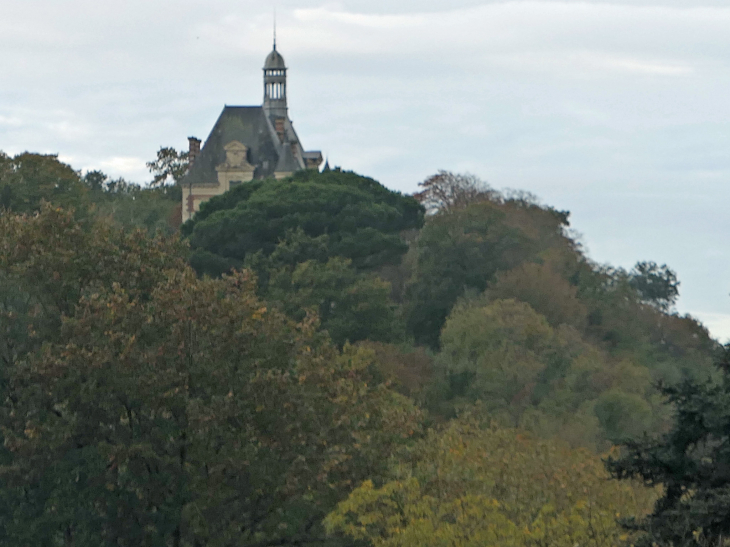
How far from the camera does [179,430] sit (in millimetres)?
32469

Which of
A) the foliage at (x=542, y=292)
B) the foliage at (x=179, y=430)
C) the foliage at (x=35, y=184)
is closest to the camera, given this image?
the foliage at (x=179, y=430)

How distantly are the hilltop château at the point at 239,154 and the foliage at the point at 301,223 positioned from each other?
1989cm

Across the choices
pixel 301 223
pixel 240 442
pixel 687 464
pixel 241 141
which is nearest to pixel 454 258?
pixel 301 223

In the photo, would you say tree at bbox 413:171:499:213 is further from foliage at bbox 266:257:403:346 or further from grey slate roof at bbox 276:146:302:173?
foliage at bbox 266:257:403:346

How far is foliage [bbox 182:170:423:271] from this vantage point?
241 feet

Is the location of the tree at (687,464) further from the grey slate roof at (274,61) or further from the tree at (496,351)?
the grey slate roof at (274,61)

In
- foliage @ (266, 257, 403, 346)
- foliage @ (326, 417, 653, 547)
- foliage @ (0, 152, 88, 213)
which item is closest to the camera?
foliage @ (326, 417, 653, 547)

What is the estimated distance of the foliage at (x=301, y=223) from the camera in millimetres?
73312

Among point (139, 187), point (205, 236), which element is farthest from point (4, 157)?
point (139, 187)

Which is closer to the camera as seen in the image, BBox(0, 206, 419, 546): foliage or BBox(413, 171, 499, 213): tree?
BBox(0, 206, 419, 546): foliage

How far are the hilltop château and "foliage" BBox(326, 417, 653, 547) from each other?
66843mm

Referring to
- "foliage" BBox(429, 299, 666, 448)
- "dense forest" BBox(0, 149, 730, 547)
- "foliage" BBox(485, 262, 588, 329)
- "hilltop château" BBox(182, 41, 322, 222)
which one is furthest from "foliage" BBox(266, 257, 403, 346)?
"hilltop château" BBox(182, 41, 322, 222)

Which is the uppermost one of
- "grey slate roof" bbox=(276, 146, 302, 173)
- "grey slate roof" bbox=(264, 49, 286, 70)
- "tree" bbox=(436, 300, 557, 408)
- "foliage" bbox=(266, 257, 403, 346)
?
"grey slate roof" bbox=(264, 49, 286, 70)

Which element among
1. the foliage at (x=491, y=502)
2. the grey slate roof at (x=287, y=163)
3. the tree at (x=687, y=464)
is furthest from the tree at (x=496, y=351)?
the tree at (x=687, y=464)
